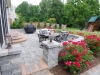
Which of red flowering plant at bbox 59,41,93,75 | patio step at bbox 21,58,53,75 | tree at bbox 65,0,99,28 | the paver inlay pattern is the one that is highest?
tree at bbox 65,0,99,28

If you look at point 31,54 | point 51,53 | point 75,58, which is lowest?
point 31,54

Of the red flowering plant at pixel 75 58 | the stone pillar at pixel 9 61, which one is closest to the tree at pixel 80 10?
the red flowering plant at pixel 75 58

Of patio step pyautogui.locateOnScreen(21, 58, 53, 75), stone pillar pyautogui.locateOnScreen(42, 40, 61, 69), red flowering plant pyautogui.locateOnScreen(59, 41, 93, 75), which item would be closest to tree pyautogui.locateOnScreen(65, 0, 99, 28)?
red flowering plant pyautogui.locateOnScreen(59, 41, 93, 75)

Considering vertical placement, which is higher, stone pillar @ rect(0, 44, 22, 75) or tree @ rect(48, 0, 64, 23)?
tree @ rect(48, 0, 64, 23)

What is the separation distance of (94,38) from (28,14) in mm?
31906

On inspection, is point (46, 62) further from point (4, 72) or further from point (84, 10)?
point (84, 10)

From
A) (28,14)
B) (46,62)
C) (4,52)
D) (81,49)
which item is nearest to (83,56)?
(81,49)

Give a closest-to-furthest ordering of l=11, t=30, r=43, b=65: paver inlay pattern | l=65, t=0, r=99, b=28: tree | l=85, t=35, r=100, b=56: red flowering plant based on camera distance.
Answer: l=11, t=30, r=43, b=65: paver inlay pattern
l=85, t=35, r=100, b=56: red flowering plant
l=65, t=0, r=99, b=28: tree

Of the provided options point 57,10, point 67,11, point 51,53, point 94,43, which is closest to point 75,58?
point 51,53

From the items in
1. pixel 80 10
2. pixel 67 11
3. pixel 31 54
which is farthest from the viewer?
pixel 67 11

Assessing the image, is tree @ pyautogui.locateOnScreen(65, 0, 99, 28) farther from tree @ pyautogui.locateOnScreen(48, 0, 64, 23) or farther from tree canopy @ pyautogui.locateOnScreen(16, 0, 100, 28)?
tree @ pyautogui.locateOnScreen(48, 0, 64, 23)

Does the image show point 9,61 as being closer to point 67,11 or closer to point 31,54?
point 31,54

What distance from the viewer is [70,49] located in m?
3.41

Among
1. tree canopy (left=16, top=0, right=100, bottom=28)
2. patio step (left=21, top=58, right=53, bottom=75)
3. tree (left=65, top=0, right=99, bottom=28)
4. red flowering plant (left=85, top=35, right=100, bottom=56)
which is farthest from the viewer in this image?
tree canopy (left=16, top=0, right=100, bottom=28)
